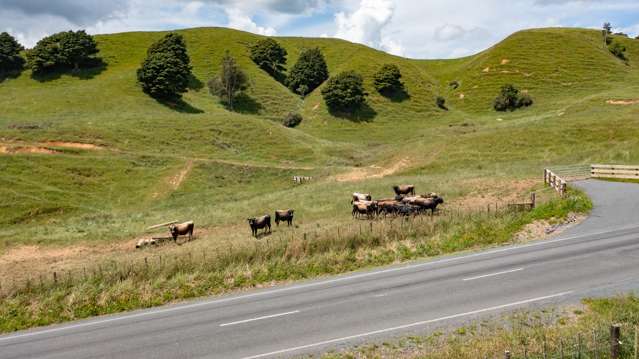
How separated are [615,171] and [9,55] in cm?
12164

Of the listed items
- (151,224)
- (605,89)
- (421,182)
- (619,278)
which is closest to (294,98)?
(605,89)

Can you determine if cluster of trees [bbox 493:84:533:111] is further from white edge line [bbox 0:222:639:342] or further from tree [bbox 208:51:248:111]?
white edge line [bbox 0:222:639:342]

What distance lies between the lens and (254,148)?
262 feet

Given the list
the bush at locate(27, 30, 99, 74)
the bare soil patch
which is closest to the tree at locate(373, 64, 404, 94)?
the bare soil patch

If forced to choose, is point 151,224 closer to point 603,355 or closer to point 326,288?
point 326,288

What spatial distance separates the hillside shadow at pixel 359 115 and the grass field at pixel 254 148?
52 cm

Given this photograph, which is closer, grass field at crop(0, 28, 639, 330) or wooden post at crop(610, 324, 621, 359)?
wooden post at crop(610, 324, 621, 359)

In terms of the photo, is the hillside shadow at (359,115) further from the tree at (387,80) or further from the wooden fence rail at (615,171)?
the wooden fence rail at (615,171)

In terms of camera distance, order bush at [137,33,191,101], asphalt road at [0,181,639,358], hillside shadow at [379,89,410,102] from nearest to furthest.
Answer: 1. asphalt road at [0,181,639,358]
2. bush at [137,33,191,101]
3. hillside shadow at [379,89,410,102]

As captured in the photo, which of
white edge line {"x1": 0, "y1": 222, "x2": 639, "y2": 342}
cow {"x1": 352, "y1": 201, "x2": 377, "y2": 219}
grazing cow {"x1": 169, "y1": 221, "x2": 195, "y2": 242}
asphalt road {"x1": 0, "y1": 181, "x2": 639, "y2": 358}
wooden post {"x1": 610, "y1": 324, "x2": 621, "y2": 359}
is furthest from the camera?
cow {"x1": 352, "y1": 201, "x2": 377, "y2": 219}

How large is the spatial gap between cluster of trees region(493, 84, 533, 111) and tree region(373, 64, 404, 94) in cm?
2328

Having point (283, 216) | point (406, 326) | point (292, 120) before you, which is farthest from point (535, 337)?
point (292, 120)

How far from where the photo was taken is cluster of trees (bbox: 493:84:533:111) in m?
109

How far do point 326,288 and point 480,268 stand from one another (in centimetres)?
685
